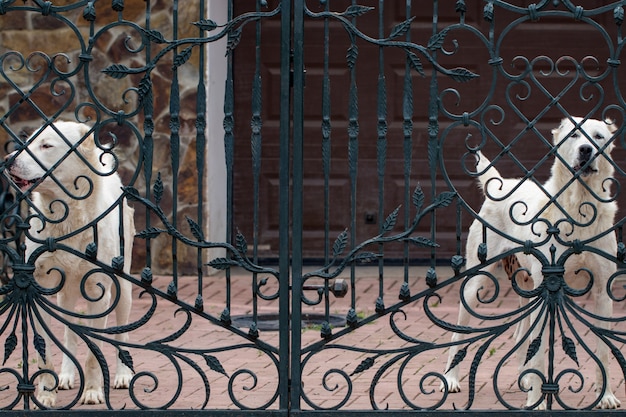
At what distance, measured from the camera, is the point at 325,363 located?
7.07 meters

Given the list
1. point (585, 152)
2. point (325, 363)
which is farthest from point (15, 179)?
point (585, 152)

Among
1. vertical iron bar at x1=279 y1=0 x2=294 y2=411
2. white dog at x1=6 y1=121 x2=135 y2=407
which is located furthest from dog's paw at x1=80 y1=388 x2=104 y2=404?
vertical iron bar at x1=279 y1=0 x2=294 y2=411

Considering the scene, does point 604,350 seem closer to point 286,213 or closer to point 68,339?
point 286,213

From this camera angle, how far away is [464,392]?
20.6 feet

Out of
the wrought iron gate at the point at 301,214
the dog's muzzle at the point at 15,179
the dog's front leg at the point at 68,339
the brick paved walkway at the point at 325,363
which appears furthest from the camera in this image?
the dog's front leg at the point at 68,339

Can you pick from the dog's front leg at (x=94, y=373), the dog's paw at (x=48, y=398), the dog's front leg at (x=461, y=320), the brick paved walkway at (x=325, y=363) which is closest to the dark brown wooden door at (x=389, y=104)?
the brick paved walkway at (x=325, y=363)

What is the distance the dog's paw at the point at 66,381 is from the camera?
6.23 m

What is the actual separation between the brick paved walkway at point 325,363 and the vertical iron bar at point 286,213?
0.13 meters

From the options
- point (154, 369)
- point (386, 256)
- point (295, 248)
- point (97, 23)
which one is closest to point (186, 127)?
point (97, 23)

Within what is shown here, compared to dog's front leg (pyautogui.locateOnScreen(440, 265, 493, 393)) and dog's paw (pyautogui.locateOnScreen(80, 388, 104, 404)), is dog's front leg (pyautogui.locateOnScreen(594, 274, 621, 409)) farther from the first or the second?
dog's paw (pyautogui.locateOnScreen(80, 388, 104, 404))

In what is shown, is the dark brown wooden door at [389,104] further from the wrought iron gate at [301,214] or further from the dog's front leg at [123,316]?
the dog's front leg at [123,316]

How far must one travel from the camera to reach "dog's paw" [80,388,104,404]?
5.88 meters

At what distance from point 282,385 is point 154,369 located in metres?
2.00

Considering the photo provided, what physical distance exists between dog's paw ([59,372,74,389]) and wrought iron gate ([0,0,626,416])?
2 cm
